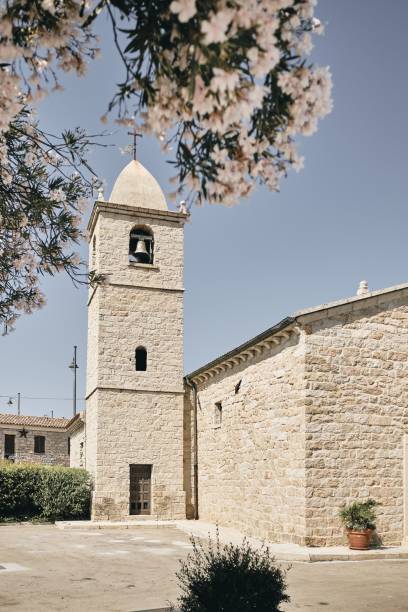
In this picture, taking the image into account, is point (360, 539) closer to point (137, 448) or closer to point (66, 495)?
point (137, 448)

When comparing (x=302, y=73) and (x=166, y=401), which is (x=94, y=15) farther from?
(x=166, y=401)

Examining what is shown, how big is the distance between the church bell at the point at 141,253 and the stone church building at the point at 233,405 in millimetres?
56

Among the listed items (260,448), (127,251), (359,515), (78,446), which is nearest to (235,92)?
(359,515)

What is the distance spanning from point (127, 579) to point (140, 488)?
1066 cm

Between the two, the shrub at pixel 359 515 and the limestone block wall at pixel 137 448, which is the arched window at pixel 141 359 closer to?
the limestone block wall at pixel 137 448

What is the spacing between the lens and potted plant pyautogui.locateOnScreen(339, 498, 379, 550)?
12.5 meters

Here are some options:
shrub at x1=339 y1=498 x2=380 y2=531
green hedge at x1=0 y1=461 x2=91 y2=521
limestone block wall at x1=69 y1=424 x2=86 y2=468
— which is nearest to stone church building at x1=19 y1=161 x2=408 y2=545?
shrub at x1=339 y1=498 x2=380 y2=531

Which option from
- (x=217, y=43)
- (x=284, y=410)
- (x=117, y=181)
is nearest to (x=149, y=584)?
(x=284, y=410)

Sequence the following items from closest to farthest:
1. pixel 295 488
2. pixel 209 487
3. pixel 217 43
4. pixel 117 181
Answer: pixel 217 43, pixel 295 488, pixel 209 487, pixel 117 181

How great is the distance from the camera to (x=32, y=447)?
43.4 meters

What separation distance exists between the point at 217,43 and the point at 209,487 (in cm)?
1753

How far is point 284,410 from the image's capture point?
46.2ft

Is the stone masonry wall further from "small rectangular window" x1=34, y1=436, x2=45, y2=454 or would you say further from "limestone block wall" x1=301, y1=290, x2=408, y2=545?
"small rectangular window" x1=34, y1=436, x2=45, y2=454

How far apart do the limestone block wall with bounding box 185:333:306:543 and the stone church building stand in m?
0.04
